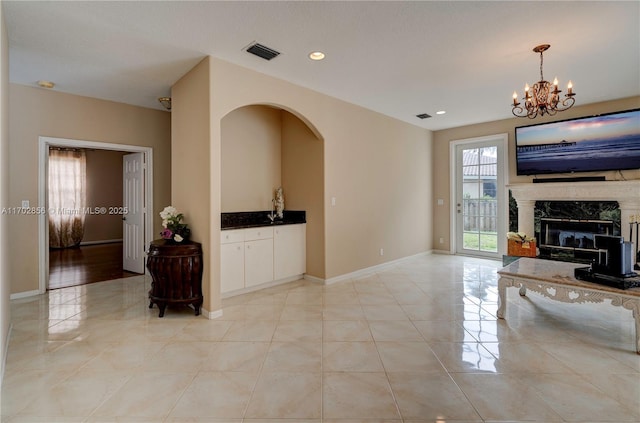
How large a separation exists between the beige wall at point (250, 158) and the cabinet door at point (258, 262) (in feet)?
2.58

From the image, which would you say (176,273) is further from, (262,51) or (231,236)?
(262,51)

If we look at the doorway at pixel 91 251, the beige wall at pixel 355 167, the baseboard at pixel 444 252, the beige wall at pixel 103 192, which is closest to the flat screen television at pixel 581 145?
the beige wall at pixel 355 167

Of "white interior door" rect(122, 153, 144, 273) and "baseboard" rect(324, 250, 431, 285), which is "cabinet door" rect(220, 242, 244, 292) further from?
"white interior door" rect(122, 153, 144, 273)

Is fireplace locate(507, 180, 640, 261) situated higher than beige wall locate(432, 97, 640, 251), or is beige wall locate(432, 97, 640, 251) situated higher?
beige wall locate(432, 97, 640, 251)

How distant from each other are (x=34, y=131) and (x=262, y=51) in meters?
3.37

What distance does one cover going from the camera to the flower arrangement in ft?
11.0

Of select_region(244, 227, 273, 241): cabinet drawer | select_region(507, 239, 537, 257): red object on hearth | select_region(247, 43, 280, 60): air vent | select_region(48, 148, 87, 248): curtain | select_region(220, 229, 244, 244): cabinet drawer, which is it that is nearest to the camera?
select_region(247, 43, 280, 60): air vent

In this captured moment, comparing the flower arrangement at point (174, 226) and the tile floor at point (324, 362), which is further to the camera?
the flower arrangement at point (174, 226)

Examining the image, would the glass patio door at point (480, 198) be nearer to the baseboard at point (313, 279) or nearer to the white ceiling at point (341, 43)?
the white ceiling at point (341, 43)

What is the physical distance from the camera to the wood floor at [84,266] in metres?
4.75

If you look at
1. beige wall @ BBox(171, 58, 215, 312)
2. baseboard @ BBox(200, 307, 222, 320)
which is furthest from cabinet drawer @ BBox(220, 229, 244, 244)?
baseboard @ BBox(200, 307, 222, 320)

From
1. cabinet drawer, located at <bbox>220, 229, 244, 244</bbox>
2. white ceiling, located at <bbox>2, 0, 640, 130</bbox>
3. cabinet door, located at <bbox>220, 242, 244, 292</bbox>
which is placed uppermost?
white ceiling, located at <bbox>2, 0, 640, 130</bbox>

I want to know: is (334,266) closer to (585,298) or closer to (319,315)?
(319,315)

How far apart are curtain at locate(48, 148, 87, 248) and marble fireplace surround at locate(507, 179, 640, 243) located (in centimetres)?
986
